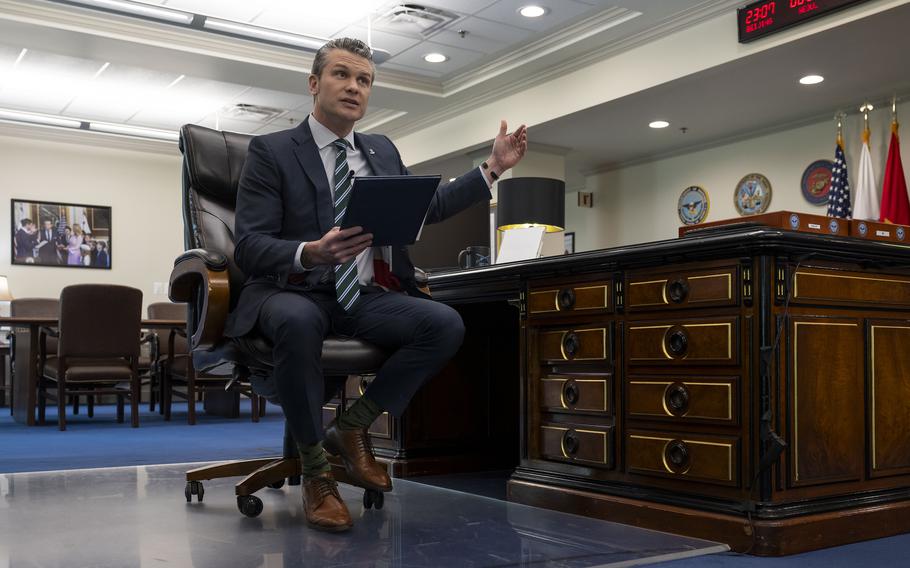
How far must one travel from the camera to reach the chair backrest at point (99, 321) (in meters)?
6.00

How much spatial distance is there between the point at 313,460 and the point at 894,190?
6.40m

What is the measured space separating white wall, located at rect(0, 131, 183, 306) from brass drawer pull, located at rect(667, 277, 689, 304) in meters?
9.40

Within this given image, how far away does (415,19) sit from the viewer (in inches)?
275

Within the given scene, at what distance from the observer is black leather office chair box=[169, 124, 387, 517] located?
7.46 feet

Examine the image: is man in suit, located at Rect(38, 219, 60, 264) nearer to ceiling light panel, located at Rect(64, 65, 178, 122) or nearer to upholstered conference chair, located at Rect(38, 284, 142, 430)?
ceiling light panel, located at Rect(64, 65, 178, 122)

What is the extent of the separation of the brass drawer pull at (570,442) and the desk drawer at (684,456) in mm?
197

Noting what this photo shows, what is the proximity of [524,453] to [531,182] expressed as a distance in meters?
1.31

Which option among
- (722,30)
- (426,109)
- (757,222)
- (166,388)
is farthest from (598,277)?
(426,109)

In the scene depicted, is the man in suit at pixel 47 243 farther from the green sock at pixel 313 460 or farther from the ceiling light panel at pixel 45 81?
the green sock at pixel 313 460

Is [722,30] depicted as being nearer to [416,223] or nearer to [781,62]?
[781,62]

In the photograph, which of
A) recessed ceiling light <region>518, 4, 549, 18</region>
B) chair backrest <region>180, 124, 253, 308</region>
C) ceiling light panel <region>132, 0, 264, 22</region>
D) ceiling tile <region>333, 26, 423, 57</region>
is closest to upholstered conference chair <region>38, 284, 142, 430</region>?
ceiling light panel <region>132, 0, 264, 22</region>

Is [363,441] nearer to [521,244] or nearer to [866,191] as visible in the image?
[521,244]

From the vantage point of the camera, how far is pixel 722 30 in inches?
258

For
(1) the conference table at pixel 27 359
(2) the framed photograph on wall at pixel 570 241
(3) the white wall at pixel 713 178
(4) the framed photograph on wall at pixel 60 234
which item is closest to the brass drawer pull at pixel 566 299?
(1) the conference table at pixel 27 359
